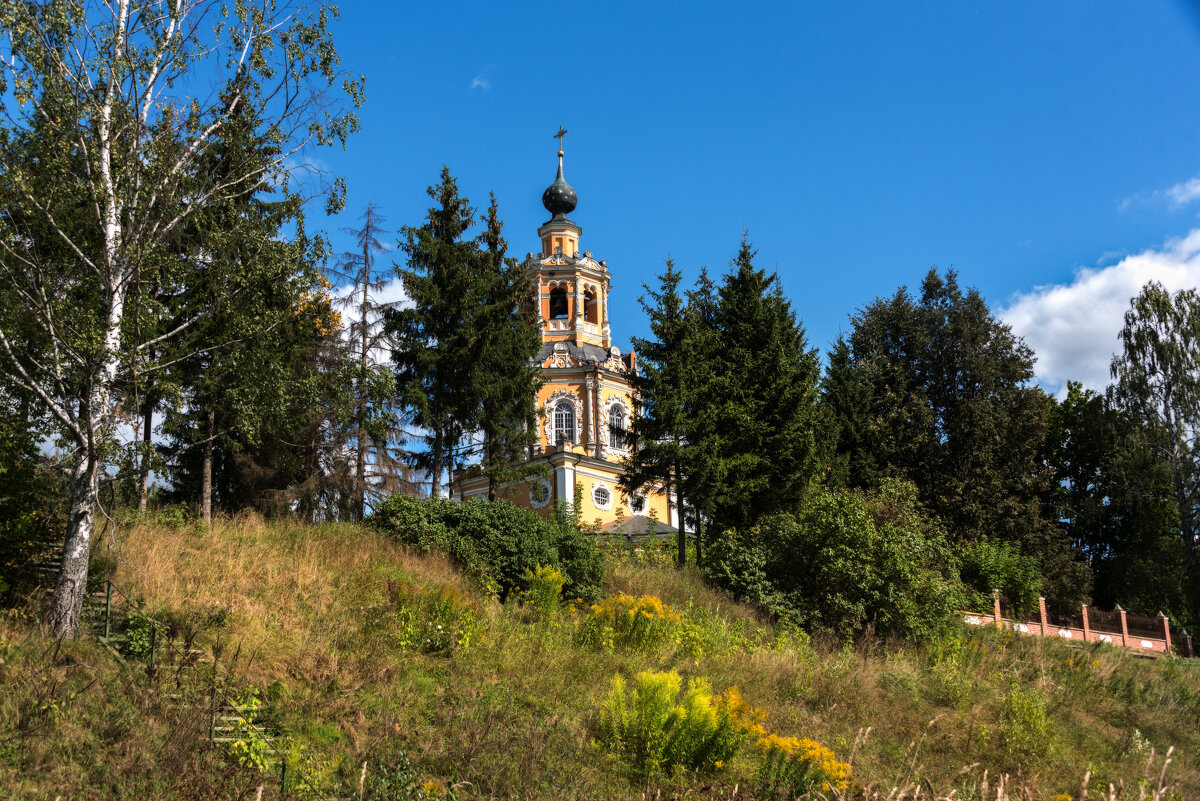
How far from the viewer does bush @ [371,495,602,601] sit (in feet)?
51.2

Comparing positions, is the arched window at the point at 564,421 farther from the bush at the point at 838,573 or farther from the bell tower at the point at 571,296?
the bush at the point at 838,573

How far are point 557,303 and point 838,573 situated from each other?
30.4 metres

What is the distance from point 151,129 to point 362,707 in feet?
25.5

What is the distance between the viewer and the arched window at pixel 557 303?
45.9 m

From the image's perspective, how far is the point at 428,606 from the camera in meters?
12.0

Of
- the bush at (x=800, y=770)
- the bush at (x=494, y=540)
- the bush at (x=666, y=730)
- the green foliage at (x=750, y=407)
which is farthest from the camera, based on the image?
the green foliage at (x=750, y=407)

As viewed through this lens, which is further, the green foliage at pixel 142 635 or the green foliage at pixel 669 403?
the green foliage at pixel 669 403

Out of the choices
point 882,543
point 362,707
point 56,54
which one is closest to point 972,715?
point 882,543

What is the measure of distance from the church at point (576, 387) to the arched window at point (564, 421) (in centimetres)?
5

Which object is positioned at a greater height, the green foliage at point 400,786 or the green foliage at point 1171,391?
the green foliage at point 1171,391

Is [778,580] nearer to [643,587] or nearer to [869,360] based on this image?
[643,587]

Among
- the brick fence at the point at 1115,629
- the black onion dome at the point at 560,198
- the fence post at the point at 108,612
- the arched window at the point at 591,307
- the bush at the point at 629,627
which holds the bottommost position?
the brick fence at the point at 1115,629

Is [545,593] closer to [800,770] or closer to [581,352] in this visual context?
[800,770]

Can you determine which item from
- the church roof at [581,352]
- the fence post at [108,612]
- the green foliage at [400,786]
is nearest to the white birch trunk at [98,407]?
the fence post at [108,612]
